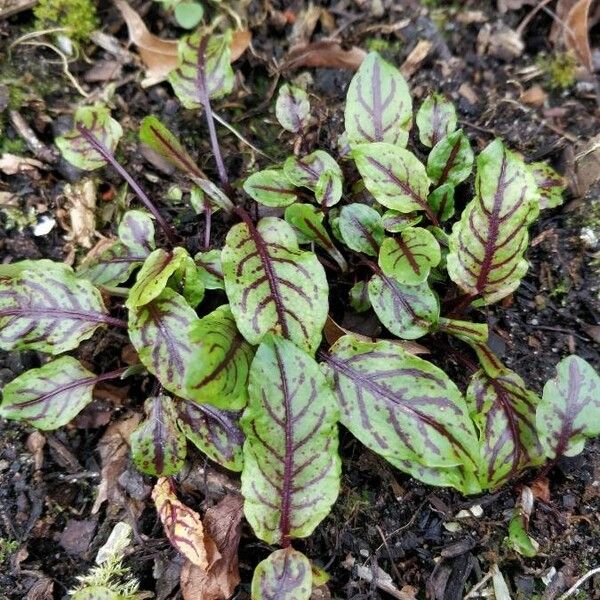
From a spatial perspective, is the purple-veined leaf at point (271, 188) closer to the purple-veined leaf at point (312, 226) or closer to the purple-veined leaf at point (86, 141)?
the purple-veined leaf at point (312, 226)

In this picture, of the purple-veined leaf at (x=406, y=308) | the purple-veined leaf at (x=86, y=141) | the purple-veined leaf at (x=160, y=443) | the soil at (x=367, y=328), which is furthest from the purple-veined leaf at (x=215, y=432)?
the purple-veined leaf at (x=86, y=141)

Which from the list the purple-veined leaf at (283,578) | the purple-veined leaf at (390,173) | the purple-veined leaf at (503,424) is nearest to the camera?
the purple-veined leaf at (283,578)

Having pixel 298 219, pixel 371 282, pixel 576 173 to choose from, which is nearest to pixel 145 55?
pixel 298 219

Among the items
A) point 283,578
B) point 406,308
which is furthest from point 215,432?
point 406,308

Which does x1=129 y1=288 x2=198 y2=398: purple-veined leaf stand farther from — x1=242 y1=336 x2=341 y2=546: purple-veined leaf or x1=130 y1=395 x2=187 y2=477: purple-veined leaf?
x1=242 y1=336 x2=341 y2=546: purple-veined leaf

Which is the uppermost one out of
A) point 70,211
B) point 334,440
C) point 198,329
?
point 198,329

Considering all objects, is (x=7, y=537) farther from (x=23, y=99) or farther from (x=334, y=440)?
(x=23, y=99)
